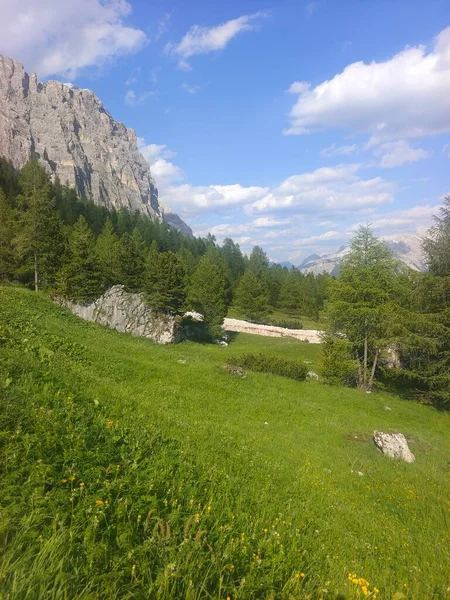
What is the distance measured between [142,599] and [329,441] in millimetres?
13306

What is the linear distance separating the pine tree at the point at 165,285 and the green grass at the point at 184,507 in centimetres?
2665

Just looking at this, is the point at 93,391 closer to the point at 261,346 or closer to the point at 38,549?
the point at 38,549

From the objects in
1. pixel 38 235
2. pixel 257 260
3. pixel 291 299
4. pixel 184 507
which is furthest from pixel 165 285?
pixel 257 260

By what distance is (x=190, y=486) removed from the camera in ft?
18.6

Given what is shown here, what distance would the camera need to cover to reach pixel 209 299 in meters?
52.3

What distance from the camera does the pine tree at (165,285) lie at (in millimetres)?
40656

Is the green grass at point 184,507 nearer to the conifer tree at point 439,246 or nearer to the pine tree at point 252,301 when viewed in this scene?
the conifer tree at point 439,246

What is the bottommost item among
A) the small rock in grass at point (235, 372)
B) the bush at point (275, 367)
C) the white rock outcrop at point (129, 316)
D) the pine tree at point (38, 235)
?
the bush at point (275, 367)

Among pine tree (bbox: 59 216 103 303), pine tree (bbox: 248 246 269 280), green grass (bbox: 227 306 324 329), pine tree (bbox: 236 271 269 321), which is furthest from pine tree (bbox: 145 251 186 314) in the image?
pine tree (bbox: 248 246 269 280)

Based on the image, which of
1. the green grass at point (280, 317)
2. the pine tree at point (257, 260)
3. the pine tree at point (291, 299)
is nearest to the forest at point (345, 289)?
the green grass at point (280, 317)

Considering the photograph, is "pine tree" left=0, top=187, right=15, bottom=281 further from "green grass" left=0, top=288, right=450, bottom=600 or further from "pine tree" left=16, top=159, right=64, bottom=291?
"green grass" left=0, top=288, right=450, bottom=600

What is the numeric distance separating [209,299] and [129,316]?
1548 centimetres

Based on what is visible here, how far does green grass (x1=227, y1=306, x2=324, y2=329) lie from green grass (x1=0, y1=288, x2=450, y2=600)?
64250 mm

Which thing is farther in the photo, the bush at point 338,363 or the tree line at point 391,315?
the bush at point 338,363
